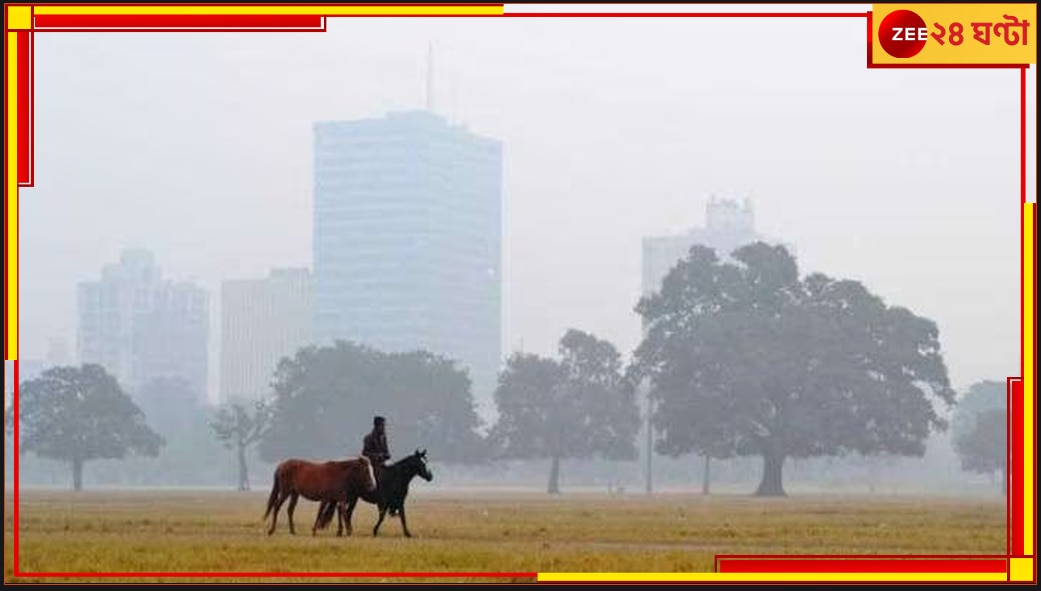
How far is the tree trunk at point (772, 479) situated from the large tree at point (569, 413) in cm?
889

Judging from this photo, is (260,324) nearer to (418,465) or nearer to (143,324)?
(143,324)

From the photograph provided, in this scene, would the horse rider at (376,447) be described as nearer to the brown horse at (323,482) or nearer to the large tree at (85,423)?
the brown horse at (323,482)

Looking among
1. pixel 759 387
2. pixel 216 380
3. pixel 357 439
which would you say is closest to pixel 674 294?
pixel 759 387

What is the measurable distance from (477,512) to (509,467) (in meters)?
63.7

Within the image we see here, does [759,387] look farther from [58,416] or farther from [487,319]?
[487,319]

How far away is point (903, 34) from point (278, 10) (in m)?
6.86

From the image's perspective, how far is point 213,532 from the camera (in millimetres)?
33656

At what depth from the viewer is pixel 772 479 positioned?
3425 inches

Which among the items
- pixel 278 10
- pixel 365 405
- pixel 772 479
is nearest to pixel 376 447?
pixel 278 10

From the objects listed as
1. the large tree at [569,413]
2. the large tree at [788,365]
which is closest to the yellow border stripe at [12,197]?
the large tree at [788,365]

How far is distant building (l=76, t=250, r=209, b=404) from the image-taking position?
3570 centimetres

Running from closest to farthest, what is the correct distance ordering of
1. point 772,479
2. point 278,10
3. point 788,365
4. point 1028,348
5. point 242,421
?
point 1028,348, point 278,10, point 242,421, point 772,479, point 788,365

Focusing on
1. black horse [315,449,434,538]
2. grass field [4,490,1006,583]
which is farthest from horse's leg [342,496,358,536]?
grass field [4,490,1006,583]

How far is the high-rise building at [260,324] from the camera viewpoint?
114 feet
